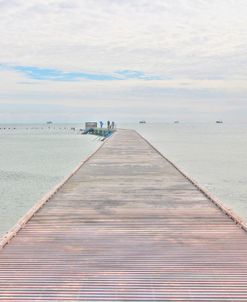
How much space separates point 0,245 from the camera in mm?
8234

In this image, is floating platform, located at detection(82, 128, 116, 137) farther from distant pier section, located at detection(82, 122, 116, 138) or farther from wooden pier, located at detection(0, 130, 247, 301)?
wooden pier, located at detection(0, 130, 247, 301)

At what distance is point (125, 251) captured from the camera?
8039 millimetres

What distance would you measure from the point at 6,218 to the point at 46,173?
16.0 m

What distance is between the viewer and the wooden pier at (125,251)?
6.26 metres

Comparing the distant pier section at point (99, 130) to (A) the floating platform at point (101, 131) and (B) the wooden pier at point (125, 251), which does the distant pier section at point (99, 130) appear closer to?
(A) the floating platform at point (101, 131)

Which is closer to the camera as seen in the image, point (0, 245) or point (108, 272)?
point (108, 272)

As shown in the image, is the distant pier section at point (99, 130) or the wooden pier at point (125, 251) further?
the distant pier section at point (99, 130)

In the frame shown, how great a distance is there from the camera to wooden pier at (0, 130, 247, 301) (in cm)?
626

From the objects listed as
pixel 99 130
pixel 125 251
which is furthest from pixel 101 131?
pixel 125 251

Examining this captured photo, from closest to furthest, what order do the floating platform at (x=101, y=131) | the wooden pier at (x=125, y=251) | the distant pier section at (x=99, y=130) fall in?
the wooden pier at (x=125, y=251)
the floating platform at (x=101, y=131)
the distant pier section at (x=99, y=130)

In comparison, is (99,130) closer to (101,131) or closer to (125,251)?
(101,131)

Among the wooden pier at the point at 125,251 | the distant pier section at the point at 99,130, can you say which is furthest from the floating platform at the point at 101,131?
the wooden pier at the point at 125,251

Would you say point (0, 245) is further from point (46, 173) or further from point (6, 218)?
point (46, 173)

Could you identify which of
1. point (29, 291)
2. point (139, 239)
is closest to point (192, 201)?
point (139, 239)
